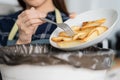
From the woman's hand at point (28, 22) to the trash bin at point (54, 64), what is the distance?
0.16 meters

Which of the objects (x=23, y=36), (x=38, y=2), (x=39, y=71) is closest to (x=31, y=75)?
(x=39, y=71)

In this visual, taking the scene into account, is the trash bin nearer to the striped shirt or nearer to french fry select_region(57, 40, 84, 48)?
french fry select_region(57, 40, 84, 48)

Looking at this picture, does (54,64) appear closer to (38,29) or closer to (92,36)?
(92,36)

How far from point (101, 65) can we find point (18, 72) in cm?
16

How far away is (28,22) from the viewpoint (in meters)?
0.67

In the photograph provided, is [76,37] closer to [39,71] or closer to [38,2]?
[39,71]

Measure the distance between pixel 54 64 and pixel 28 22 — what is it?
0.69ft

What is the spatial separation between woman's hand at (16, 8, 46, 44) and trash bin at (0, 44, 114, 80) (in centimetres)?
16

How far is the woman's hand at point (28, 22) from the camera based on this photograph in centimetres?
65

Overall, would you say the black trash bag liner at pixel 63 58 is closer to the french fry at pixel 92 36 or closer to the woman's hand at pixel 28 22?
the french fry at pixel 92 36

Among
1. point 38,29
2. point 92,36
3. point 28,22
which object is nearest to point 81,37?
point 92,36

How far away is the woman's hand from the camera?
65cm

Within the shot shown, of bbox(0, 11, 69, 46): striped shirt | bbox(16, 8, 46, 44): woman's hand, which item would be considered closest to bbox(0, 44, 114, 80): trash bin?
bbox(16, 8, 46, 44): woman's hand

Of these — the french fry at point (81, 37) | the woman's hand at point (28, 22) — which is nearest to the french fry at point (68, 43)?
the french fry at point (81, 37)
